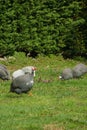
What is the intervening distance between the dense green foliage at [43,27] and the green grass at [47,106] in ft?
13.9

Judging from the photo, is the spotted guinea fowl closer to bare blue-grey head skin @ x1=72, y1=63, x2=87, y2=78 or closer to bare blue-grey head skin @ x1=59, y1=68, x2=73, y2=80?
bare blue-grey head skin @ x1=59, y1=68, x2=73, y2=80

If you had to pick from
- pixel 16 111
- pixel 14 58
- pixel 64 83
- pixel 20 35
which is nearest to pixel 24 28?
pixel 20 35

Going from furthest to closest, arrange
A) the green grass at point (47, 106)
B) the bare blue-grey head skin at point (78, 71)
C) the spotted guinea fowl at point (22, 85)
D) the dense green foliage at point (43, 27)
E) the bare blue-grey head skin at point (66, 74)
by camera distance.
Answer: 1. the dense green foliage at point (43, 27)
2. the bare blue-grey head skin at point (78, 71)
3. the bare blue-grey head skin at point (66, 74)
4. the spotted guinea fowl at point (22, 85)
5. the green grass at point (47, 106)

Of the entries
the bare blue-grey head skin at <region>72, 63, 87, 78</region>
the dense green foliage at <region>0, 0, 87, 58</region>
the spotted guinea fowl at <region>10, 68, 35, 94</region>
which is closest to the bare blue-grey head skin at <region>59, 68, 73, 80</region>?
the bare blue-grey head skin at <region>72, 63, 87, 78</region>

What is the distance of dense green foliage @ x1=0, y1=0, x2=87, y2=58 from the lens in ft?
60.0

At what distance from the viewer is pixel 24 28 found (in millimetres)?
18672

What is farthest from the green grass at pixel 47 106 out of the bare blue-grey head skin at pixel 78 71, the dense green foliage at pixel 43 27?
the dense green foliage at pixel 43 27

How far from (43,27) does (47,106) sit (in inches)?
366

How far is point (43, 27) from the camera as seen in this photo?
1905 centimetres

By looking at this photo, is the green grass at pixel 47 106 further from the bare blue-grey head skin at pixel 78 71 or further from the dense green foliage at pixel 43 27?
the dense green foliage at pixel 43 27

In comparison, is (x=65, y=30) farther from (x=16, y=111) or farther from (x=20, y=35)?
(x=16, y=111)

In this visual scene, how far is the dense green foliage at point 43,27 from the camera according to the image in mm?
18297

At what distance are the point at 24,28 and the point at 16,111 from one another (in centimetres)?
937

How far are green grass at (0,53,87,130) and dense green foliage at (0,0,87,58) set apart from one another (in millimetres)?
4235
